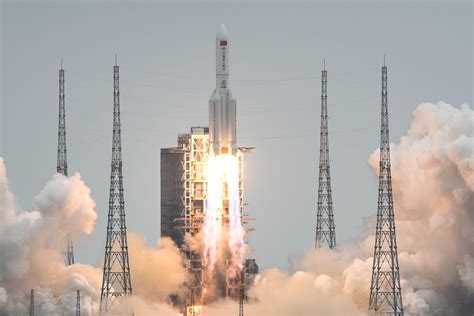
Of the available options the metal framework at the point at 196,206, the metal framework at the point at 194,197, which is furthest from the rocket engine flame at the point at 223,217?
the metal framework at the point at 194,197

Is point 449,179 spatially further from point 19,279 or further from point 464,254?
point 19,279

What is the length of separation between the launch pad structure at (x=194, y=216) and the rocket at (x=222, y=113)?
5.60 ft

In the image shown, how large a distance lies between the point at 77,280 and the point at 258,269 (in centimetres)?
1105

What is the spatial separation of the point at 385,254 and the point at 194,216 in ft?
37.7

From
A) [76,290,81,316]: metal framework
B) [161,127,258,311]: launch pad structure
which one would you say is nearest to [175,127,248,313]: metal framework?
[161,127,258,311]: launch pad structure

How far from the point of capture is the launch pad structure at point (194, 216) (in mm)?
112812

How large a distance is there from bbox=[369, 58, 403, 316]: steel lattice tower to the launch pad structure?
756 cm

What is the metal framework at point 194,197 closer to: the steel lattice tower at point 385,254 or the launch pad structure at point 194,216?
the launch pad structure at point 194,216

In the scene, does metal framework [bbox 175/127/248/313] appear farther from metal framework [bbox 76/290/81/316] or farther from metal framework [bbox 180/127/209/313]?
metal framework [bbox 76/290/81/316]

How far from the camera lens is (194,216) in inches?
4493

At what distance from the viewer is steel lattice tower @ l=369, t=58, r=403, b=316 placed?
106 meters

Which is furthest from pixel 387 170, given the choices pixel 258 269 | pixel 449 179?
pixel 258 269

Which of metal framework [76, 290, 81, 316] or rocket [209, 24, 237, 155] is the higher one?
rocket [209, 24, 237, 155]

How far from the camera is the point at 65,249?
115 metres
